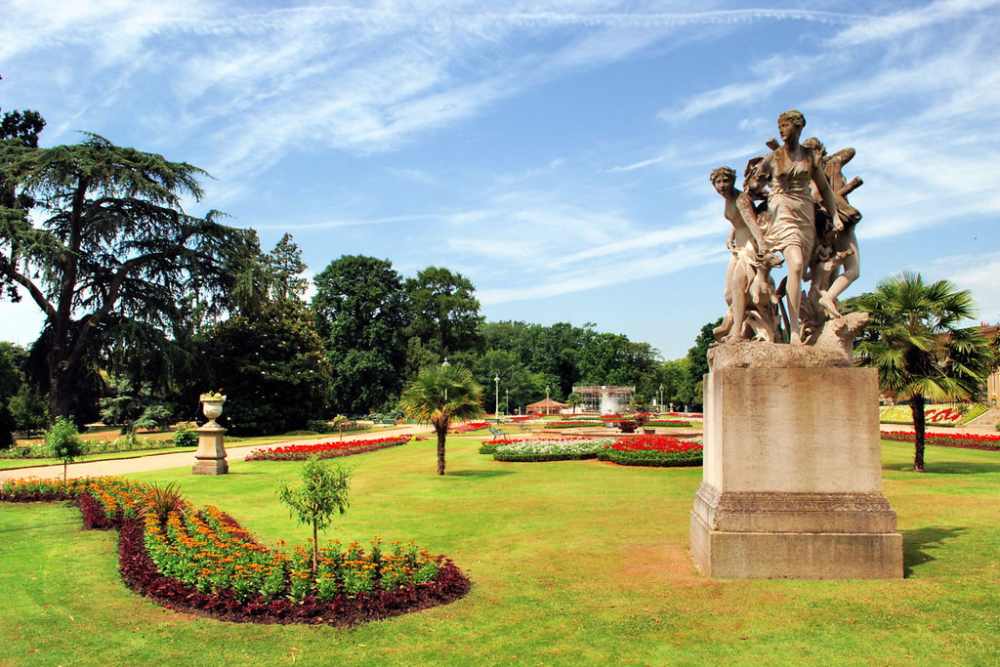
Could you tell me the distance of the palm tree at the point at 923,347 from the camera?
17.7 meters

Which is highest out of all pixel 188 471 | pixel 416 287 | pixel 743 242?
pixel 416 287

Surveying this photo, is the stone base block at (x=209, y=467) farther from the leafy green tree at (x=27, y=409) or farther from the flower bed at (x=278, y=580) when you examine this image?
the leafy green tree at (x=27, y=409)

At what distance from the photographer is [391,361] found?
68.0m

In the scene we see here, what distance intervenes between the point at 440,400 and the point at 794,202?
12.3 meters

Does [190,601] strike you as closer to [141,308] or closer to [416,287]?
[141,308]

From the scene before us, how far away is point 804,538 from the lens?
727 centimetres

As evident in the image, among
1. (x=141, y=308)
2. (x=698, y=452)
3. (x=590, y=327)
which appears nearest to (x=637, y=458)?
(x=698, y=452)

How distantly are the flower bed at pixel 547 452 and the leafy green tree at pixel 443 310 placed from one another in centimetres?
4857

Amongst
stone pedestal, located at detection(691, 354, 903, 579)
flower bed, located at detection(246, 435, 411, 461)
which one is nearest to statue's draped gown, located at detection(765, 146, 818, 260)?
stone pedestal, located at detection(691, 354, 903, 579)

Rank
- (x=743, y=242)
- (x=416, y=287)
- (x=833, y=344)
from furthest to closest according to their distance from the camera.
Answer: (x=416, y=287) < (x=743, y=242) < (x=833, y=344)

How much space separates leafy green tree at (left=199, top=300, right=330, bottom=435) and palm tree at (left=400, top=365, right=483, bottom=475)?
24982 mm

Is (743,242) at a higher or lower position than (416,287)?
lower

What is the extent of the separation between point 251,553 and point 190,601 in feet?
3.22

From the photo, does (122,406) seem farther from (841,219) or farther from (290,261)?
(841,219)
